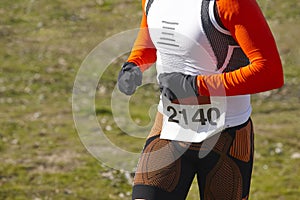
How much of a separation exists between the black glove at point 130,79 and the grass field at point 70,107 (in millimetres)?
4583

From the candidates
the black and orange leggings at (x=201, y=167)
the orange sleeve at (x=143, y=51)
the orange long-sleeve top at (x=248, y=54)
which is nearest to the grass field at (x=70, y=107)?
the orange sleeve at (x=143, y=51)

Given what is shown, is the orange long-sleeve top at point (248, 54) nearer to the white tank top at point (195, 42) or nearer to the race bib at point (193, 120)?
the white tank top at point (195, 42)

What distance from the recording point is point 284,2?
63.4 ft

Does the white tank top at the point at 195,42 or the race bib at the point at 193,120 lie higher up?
the white tank top at the point at 195,42

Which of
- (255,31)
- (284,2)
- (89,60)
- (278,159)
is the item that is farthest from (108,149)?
(284,2)

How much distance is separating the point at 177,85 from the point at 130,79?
0.53m

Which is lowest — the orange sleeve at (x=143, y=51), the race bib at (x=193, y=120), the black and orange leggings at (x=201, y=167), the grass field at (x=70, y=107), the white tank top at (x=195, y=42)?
the grass field at (x=70, y=107)

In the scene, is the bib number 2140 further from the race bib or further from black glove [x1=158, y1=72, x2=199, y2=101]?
black glove [x1=158, y1=72, x2=199, y2=101]

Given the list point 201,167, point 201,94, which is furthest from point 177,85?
point 201,167

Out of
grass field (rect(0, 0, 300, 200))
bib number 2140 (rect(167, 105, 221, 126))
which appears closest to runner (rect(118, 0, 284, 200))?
bib number 2140 (rect(167, 105, 221, 126))

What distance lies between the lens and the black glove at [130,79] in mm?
5066

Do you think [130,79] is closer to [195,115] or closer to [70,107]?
[195,115]

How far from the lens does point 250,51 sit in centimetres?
440

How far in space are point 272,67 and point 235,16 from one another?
402mm
